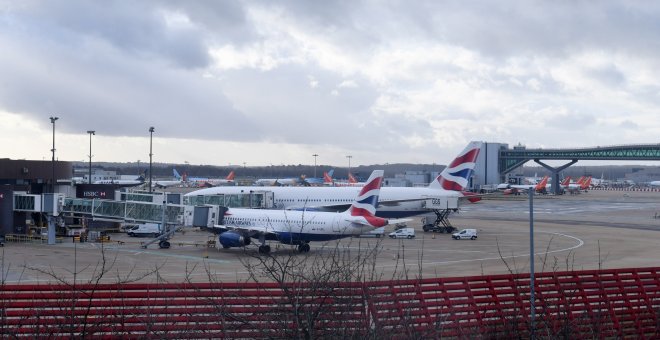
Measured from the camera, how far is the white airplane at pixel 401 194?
236 feet

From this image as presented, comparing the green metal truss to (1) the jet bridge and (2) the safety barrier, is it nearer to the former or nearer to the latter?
(1) the jet bridge

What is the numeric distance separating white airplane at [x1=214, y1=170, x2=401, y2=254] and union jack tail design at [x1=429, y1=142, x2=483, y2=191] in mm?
21181

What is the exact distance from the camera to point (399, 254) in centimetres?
4803

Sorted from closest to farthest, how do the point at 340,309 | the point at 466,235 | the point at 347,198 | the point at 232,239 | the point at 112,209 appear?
1. the point at 340,309
2. the point at 232,239
3. the point at 112,209
4. the point at 466,235
5. the point at 347,198

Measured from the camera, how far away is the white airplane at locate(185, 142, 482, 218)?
71.9 meters

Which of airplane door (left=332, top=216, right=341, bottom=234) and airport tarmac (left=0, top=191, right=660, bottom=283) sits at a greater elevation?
airplane door (left=332, top=216, right=341, bottom=234)

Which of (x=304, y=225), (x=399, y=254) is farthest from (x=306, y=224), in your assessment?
(x=399, y=254)

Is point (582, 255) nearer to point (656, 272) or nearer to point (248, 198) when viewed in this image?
point (656, 272)

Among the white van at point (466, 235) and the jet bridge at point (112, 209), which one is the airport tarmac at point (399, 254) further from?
the jet bridge at point (112, 209)

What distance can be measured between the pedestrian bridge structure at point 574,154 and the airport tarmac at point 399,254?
62.1m

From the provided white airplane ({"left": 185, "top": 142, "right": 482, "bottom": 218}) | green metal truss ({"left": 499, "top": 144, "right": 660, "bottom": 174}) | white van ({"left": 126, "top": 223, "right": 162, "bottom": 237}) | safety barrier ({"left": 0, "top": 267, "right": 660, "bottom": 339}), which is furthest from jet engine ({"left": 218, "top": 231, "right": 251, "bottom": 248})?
green metal truss ({"left": 499, "top": 144, "right": 660, "bottom": 174})

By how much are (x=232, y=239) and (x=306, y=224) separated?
5.99 m

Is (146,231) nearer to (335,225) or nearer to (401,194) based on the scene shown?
(401,194)

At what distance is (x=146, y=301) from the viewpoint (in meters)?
17.7
